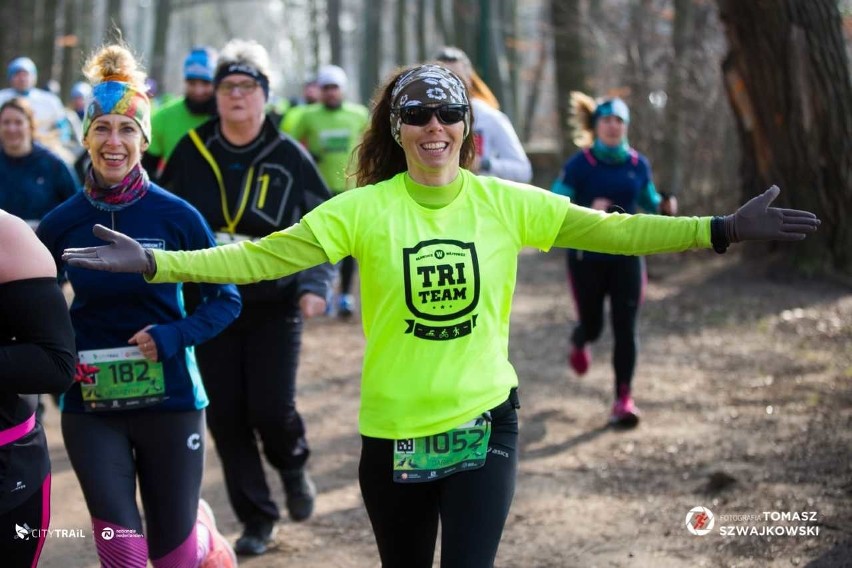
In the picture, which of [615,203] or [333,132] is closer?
[615,203]

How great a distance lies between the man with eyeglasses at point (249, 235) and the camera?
555 cm

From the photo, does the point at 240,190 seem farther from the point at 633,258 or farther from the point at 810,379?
the point at 810,379

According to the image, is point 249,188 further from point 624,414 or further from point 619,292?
point 624,414

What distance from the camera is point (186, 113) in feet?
26.9

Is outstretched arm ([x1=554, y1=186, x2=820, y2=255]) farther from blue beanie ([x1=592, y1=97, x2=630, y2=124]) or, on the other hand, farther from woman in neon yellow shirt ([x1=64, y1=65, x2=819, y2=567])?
blue beanie ([x1=592, y1=97, x2=630, y2=124])

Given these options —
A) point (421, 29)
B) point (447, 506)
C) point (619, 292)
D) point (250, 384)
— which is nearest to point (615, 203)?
point (619, 292)

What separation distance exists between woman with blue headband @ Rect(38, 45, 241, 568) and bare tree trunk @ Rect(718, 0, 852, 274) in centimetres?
832

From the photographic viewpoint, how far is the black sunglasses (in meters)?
3.75

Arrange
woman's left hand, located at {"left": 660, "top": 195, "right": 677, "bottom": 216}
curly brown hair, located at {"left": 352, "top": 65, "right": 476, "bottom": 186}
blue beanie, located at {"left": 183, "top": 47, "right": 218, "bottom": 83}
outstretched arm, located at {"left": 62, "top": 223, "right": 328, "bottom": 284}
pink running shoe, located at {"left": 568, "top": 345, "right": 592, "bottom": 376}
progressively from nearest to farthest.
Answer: outstretched arm, located at {"left": 62, "top": 223, "right": 328, "bottom": 284} < curly brown hair, located at {"left": 352, "top": 65, "right": 476, "bottom": 186} < woman's left hand, located at {"left": 660, "top": 195, "right": 677, "bottom": 216} < blue beanie, located at {"left": 183, "top": 47, "right": 218, "bottom": 83} < pink running shoe, located at {"left": 568, "top": 345, "right": 592, "bottom": 376}

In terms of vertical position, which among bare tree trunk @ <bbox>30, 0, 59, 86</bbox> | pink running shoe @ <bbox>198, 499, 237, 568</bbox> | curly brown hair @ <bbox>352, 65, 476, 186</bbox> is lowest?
pink running shoe @ <bbox>198, 499, 237, 568</bbox>

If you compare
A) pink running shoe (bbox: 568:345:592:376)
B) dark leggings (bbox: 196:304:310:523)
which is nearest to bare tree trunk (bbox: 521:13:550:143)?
pink running shoe (bbox: 568:345:592:376)

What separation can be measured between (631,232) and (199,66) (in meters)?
5.36

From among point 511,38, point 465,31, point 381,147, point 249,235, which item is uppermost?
point 465,31

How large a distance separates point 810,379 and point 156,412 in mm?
6007
